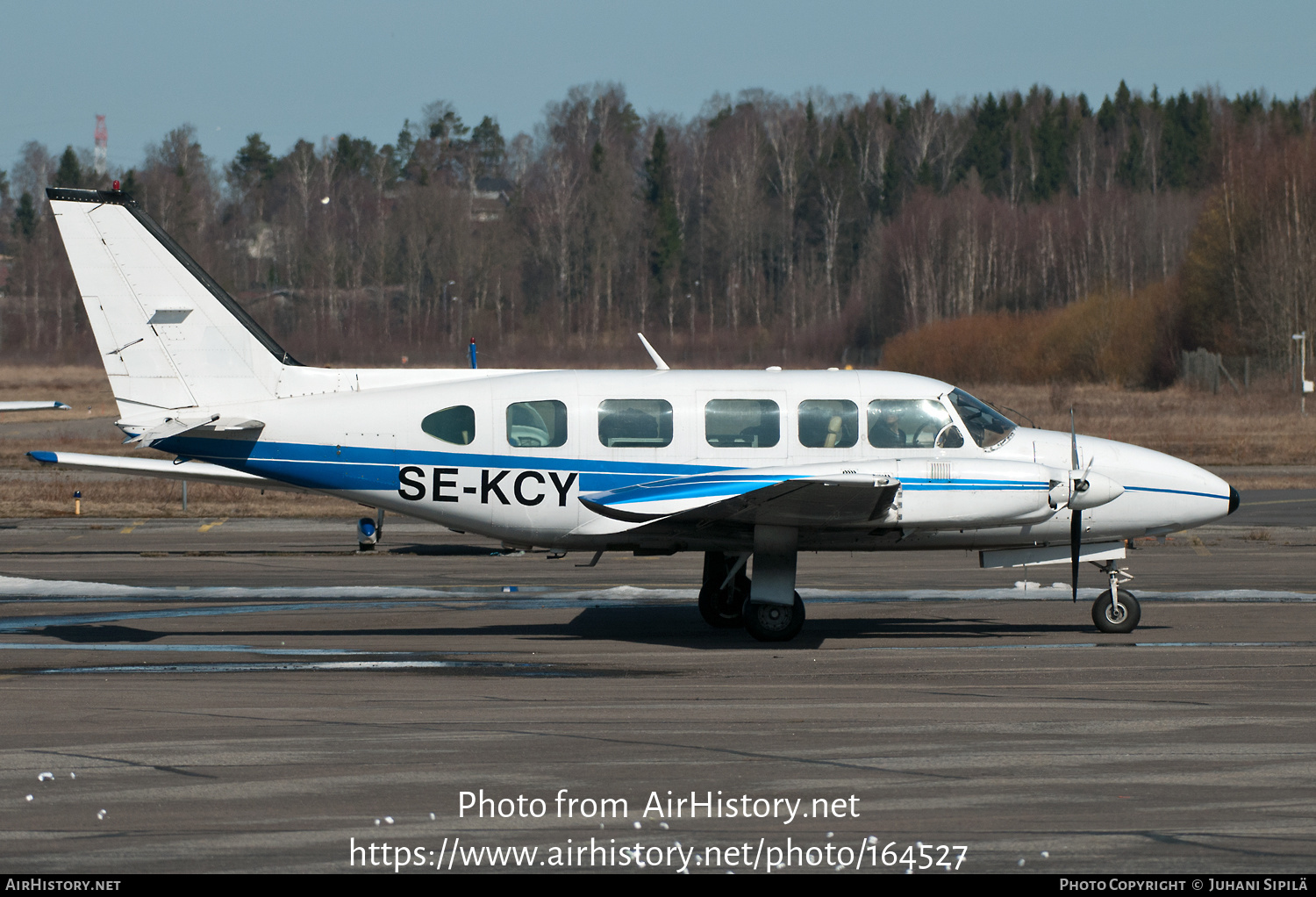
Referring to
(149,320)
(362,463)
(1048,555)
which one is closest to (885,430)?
(1048,555)

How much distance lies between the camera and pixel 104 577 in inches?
713

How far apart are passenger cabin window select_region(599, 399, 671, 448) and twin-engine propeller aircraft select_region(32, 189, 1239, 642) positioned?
20 millimetres

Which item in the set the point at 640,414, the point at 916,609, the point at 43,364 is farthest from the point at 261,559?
the point at 43,364

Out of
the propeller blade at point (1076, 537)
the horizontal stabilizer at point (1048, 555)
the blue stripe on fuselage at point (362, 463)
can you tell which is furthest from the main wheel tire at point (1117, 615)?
the blue stripe on fuselage at point (362, 463)

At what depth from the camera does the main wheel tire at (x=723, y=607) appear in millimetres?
14484

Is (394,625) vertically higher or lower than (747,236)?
lower

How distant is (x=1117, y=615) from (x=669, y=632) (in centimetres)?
484

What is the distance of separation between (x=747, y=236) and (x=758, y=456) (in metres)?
95.3

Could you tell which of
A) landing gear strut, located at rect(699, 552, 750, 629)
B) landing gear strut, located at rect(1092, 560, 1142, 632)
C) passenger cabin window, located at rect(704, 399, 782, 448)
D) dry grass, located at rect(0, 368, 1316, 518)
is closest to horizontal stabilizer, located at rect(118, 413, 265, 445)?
passenger cabin window, located at rect(704, 399, 782, 448)

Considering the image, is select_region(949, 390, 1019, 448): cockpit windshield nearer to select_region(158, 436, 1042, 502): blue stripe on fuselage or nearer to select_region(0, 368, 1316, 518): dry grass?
select_region(158, 436, 1042, 502): blue stripe on fuselage

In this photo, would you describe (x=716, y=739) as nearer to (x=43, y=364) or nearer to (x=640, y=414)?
(x=640, y=414)

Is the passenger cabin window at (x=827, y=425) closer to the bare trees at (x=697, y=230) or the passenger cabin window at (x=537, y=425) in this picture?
the passenger cabin window at (x=537, y=425)

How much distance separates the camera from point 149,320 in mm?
14070

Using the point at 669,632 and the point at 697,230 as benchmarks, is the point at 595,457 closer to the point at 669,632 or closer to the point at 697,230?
the point at 669,632
